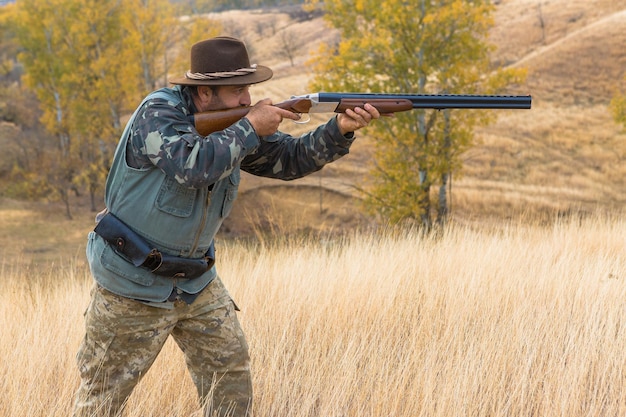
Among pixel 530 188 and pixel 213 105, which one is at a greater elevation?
pixel 213 105

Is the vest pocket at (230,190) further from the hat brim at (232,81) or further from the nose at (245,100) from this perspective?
the hat brim at (232,81)

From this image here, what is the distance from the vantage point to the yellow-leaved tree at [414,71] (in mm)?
14117

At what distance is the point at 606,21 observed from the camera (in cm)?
4762

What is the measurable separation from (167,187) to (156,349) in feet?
2.49

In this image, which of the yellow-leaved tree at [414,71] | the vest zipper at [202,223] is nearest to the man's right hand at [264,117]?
the vest zipper at [202,223]

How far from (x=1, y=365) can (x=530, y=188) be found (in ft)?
76.7

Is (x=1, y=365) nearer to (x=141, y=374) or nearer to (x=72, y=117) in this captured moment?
(x=141, y=374)

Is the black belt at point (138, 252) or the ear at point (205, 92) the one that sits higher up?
the ear at point (205, 92)

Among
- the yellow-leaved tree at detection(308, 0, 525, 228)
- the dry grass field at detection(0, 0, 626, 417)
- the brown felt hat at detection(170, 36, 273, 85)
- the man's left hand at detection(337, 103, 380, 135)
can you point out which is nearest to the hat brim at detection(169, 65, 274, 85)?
the brown felt hat at detection(170, 36, 273, 85)

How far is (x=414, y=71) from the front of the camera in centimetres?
1502

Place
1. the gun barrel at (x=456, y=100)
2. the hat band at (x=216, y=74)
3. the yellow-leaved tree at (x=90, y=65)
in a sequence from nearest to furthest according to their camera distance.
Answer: the hat band at (x=216, y=74), the gun barrel at (x=456, y=100), the yellow-leaved tree at (x=90, y=65)

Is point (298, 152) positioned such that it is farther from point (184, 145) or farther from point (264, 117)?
point (184, 145)

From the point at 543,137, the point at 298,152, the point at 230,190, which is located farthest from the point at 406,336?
the point at 543,137

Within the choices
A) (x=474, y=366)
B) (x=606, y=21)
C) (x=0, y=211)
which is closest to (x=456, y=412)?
(x=474, y=366)
